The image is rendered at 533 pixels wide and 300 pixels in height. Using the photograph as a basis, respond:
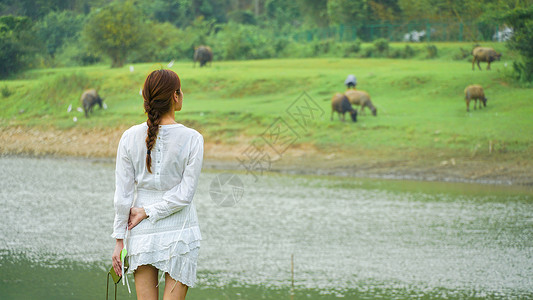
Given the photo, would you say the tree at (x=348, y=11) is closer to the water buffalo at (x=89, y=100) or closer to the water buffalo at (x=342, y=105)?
the water buffalo at (x=89, y=100)

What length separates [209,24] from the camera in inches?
2064

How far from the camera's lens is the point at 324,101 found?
2794 centimetres

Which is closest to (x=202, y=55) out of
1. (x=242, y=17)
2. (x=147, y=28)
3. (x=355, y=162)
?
(x=147, y=28)

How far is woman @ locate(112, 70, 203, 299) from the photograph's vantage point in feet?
12.8

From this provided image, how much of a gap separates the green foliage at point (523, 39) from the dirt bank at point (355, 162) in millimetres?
7494

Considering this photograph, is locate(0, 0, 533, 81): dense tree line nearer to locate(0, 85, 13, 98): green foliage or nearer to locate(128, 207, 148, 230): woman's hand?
locate(0, 85, 13, 98): green foliage

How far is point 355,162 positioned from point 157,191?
62.4 ft

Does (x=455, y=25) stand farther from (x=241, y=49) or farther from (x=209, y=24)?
(x=209, y=24)

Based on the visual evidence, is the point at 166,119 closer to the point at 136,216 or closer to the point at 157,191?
the point at 157,191

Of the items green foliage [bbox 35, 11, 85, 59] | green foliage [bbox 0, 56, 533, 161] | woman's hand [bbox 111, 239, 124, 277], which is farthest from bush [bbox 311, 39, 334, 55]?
woman's hand [bbox 111, 239, 124, 277]

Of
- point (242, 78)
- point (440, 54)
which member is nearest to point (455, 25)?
point (440, 54)

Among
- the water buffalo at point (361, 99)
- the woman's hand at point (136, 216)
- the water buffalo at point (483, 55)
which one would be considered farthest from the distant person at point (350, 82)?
the woman's hand at point (136, 216)

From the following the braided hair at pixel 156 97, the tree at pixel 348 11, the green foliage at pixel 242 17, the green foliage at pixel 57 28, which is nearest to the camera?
the braided hair at pixel 156 97

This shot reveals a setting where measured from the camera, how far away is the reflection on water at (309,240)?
9.07 meters
